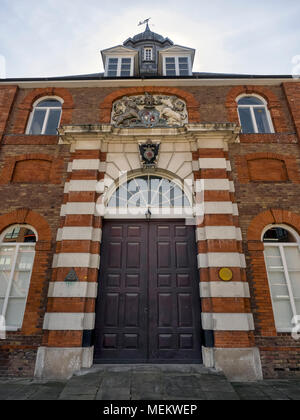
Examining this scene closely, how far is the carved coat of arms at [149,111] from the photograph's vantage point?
7.77 metres

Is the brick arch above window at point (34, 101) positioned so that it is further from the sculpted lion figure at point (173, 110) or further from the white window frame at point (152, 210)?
the white window frame at point (152, 210)

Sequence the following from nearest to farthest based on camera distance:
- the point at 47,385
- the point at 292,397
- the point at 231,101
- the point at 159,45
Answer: the point at 292,397, the point at 47,385, the point at 231,101, the point at 159,45

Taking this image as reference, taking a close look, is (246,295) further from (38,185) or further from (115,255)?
(38,185)

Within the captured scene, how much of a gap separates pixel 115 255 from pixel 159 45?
12661 millimetres

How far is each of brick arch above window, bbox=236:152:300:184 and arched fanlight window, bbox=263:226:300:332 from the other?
1.60 metres

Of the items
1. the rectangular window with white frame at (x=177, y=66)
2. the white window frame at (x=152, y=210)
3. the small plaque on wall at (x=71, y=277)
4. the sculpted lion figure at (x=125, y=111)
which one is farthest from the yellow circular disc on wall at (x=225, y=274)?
the rectangular window with white frame at (x=177, y=66)

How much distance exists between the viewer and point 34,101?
847 centimetres

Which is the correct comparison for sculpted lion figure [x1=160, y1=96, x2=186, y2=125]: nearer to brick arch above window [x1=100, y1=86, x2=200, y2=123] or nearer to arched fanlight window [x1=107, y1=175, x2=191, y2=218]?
brick arch above window [x1=100, y1=86, x2=200, y2=123]

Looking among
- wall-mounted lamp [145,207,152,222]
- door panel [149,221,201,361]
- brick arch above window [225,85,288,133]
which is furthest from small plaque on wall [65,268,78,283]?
brick arch above window [225,85,288,133]

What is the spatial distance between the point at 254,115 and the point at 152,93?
382cm

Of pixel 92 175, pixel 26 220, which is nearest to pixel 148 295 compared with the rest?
pixel 92 175

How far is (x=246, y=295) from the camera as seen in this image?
560 cm

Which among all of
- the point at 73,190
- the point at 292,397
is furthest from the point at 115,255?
the point at 292,397

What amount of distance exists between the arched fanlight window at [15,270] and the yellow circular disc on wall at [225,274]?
5.04 m
